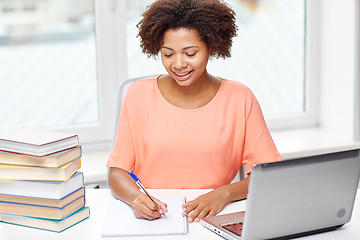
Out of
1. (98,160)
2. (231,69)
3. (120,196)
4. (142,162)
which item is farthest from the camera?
(231,69)

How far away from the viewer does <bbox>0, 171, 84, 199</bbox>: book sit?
136 centimetres

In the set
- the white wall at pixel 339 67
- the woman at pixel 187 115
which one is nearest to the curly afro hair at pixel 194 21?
the woman at pixel 187 115

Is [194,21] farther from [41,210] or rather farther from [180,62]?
[41,210]

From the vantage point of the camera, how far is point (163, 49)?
5.38 ft

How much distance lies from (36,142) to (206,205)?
18.7 inches

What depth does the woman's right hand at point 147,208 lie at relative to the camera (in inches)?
54.6

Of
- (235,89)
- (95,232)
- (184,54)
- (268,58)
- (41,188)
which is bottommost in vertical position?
(95,232)

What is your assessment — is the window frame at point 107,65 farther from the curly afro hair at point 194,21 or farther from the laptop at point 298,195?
the laptop at point 298,195

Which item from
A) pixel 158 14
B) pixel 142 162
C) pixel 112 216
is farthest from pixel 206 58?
pixel 112 216

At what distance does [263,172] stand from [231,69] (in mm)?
1838

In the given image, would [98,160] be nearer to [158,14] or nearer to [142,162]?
[142,162]

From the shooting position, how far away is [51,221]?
137 cm

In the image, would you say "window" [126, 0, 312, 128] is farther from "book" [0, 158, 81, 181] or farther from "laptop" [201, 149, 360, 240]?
"laptop" [201, 149, 360, 240]

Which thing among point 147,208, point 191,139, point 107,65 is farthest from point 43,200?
point 107,65
